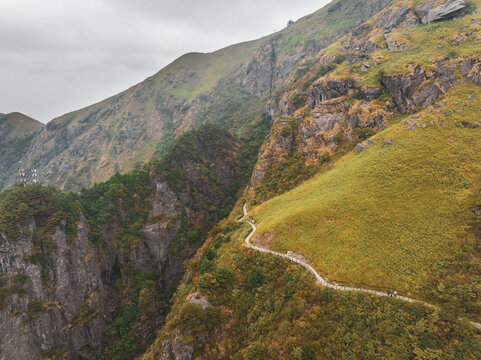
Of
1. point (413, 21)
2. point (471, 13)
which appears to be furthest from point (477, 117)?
point (413, 21)

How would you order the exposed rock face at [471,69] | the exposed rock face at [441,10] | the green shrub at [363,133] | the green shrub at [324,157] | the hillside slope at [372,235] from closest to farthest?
the hillside slope at [372,235]
the exposed rock face at [471,69]
the green shrub at [363,133]
the green shrub at [324,157]
the exposed rock face at [441,10]

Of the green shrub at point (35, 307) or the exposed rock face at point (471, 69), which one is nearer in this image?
the exposed rock face at point (471, 69)

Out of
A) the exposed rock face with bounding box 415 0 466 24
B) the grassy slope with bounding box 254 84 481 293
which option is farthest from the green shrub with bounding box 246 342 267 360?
the exposed rock face with bounding box 415 0 466 24

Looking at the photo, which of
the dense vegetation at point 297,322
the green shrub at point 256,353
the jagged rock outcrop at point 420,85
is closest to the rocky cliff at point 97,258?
the dense vegetation at point 297,322

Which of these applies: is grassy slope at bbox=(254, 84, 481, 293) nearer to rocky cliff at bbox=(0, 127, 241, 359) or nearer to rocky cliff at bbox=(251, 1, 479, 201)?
rocky cliff at bbox=(251, 1, 479, 201)

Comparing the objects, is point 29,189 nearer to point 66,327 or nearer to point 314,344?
point 66,327

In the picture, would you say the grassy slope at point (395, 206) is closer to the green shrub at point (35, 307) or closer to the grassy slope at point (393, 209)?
the grassy slope at point (393, 209)

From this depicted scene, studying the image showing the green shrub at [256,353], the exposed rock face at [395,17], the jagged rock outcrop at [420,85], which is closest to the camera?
the green shrub at [256,353]
